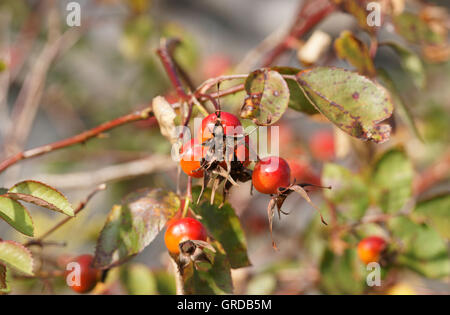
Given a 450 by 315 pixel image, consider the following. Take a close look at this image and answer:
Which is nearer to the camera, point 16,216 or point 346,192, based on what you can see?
point 16,216

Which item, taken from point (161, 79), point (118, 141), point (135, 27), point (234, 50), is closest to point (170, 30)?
point (135, 27)

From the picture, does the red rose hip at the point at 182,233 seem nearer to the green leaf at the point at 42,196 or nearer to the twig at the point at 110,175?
the green leaf at the point at 42,196

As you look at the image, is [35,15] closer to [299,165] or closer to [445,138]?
[299,165]

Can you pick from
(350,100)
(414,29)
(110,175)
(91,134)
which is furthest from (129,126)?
(350,100)

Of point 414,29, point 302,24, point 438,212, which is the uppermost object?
point 302,24

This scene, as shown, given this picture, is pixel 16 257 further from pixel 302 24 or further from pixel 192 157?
pixel 302 24

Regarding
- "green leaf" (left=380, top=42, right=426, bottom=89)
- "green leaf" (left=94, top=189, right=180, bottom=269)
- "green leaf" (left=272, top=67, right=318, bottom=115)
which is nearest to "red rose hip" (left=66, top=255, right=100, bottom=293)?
"green leaf" (left=94, top=189, right=180, bottom=269)
